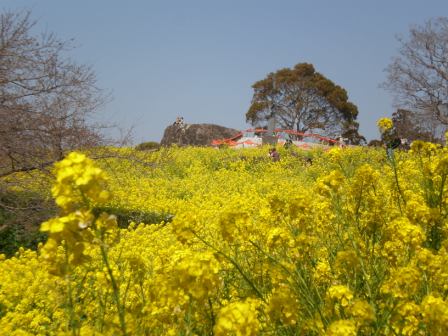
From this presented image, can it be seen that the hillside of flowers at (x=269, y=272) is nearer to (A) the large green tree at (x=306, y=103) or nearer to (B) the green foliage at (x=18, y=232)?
(B) the green foliage at (x=18, y=232)

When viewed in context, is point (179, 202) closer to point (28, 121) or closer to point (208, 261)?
point (28, 121)

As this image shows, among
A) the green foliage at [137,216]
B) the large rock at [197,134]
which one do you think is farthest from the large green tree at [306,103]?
the green foliage at [137,216]

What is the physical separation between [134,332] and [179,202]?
8.69 m

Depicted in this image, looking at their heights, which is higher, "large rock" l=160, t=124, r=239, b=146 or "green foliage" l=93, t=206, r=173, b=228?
"large rock" l=160, t=124, r=239, b=146

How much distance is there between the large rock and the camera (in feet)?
97.2

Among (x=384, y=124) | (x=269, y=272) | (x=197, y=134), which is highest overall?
(x=197, y=134)

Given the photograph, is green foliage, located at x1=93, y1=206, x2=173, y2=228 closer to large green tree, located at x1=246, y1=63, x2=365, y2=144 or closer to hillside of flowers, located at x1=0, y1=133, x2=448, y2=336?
hillside of flowers, located at x1=0, y1=133, x2=448, y2=336

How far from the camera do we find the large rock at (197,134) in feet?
97.2

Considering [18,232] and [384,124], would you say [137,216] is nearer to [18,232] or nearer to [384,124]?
[18,232]

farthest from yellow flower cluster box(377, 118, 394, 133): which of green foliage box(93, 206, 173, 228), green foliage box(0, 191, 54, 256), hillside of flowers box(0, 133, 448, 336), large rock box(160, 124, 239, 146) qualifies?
large rock box(160, 124, 239, 146)

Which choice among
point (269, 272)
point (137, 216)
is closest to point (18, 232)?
point (137, 216)

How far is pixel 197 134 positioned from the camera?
29875 mm

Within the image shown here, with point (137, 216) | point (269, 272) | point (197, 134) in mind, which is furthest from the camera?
point (197, 134)

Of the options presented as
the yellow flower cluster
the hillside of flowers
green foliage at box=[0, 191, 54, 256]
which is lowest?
green foliage at box=[0, 191, 54, 256]
